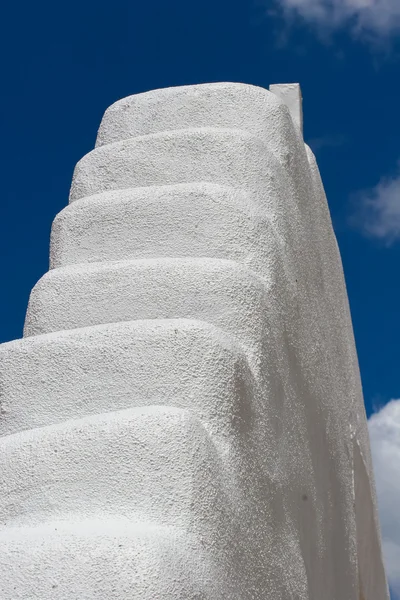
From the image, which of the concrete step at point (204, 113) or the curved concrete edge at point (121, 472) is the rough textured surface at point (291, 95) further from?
the curved concrete edge at point (121, 472)

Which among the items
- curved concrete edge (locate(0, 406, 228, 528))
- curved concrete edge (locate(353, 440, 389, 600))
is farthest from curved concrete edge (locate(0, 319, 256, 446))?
curved concrete edge (locate(353, 440, 389, 600))

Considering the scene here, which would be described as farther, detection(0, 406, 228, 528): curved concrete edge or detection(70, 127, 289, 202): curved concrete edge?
detection(70, 127, 289, 202): curved concrete edge

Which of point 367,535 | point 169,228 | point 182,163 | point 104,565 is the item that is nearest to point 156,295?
point 169,228

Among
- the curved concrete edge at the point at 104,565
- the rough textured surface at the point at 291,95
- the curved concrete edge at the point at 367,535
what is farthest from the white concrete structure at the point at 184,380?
the rough textured surface at the point at 291,95

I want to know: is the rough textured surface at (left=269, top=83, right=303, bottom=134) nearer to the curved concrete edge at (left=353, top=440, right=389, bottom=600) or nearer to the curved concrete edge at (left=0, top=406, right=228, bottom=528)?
the curved concrete edge at (left=353, top=440, right=389, bottom=600)

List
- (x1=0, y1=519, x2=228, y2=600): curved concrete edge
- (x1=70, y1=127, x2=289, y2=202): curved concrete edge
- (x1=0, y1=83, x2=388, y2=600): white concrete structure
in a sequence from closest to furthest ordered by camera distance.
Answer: (x1=0, y1=519, x2=228, y2=600): curved concrete edge → (x1=0, y1=83, x2=388, y2=600): white concrete structure → (x1=70, y1=127, x2=289, y2=202): curved concrete edge

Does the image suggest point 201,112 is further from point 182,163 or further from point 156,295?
point 156,295

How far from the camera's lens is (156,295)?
2.28 meters

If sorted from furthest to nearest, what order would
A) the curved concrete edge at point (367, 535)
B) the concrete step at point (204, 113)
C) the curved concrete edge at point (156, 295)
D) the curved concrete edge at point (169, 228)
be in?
the curved concrete edge at point (367, 535), the concrete step at point (204, 113), the curved concrete edge at point (169, 228), the curved concrete edge at point (156, 295)

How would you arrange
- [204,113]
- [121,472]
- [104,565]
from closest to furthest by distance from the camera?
1. [104,565]
2. [121,472]
3. [204,113]

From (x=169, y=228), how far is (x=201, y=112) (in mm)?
621

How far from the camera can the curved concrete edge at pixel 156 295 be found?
2.21 m

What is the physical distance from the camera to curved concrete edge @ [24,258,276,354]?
2.21 metres

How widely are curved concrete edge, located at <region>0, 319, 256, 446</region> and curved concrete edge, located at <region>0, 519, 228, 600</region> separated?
1.13ft
